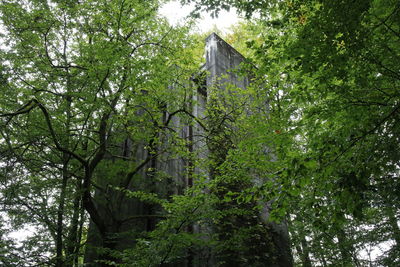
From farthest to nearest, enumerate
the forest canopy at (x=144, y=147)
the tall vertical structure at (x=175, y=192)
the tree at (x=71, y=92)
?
the tall vertical structure at (x=175, y=192) < the tree at (x=71, y=92) < the forest canopy at (x=144, y=147)

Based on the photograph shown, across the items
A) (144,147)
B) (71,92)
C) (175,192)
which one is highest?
(71,92)

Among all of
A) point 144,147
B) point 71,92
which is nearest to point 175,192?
point 144,147

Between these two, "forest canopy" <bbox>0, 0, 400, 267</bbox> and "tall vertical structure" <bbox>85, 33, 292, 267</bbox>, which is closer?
"forest canopy" <bbox>0, 0, 400, 267</bbox>

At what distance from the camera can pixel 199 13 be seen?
5105 mm

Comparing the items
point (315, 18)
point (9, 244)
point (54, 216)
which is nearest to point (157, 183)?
point (54, 216)

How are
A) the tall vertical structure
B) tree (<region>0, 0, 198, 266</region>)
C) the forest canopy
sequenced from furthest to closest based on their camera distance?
the tall vertical structure
tree (<region>0, 0, 198, 266</region>)
the forest canopy

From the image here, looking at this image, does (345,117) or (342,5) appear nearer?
(342,5)

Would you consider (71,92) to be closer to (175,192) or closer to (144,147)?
(144,147)

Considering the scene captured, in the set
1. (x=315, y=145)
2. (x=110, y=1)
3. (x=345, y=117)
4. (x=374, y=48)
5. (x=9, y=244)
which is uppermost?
(x=110, y=1)

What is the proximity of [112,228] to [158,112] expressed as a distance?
3.50 metres

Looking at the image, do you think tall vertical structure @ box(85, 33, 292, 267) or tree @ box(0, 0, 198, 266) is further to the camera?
tall vertical structure @ box(85, 33, 292, 267)

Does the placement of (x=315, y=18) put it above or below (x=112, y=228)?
above

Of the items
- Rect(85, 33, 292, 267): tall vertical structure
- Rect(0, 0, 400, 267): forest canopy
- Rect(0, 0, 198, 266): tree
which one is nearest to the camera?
Rect(0, 0, 400, 267): forest canopy

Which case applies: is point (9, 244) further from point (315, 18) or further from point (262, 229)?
point (315, 18)
